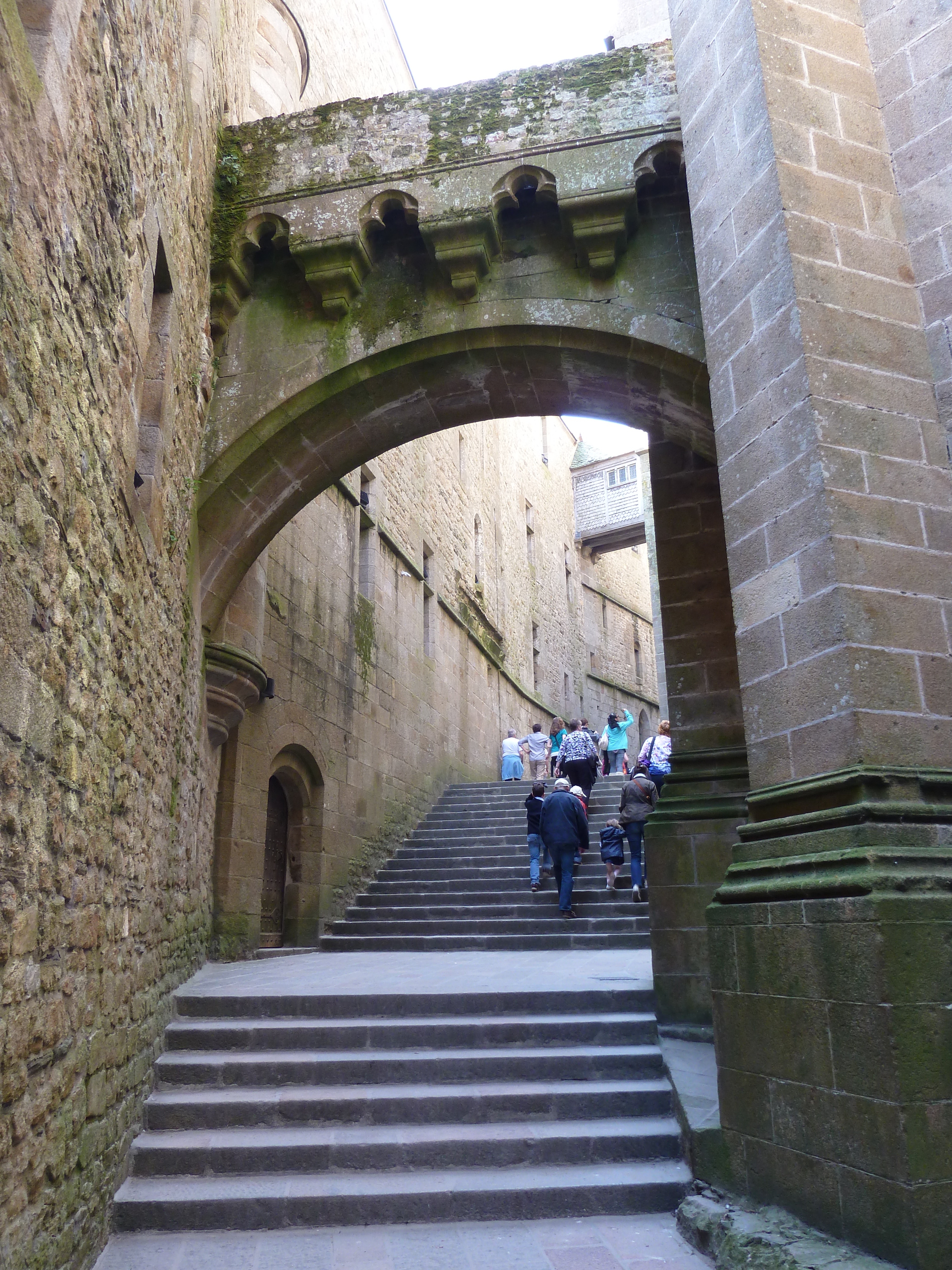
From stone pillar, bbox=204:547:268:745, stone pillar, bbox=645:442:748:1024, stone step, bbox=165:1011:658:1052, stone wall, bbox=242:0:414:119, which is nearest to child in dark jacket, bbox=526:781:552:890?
stone pillar, bbox=204:547:268:745

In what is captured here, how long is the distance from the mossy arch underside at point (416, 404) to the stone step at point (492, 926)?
3750mm

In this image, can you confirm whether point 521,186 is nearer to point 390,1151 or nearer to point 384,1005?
point 384,1005

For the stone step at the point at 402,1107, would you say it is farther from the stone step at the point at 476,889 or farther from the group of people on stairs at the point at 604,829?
the stone step at the point at 476,889

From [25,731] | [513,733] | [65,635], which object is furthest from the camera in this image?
[513,733]

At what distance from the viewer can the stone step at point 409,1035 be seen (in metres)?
4.67

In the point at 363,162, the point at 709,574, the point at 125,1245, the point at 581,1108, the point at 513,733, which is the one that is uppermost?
the point at 363,162

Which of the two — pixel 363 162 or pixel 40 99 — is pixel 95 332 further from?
pixel 363 162

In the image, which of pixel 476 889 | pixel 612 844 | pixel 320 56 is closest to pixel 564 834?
pixel 612 844

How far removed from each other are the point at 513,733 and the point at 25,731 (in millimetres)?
13903

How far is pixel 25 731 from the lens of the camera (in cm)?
247

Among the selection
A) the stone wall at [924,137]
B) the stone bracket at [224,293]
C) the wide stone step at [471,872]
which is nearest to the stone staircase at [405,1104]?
the wide stone step at [471,872]

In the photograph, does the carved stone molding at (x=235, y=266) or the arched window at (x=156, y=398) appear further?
the carved stone molding at (x=235, y=266)

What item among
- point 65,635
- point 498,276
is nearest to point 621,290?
point 498,276

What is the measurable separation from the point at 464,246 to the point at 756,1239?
16.6 ft
